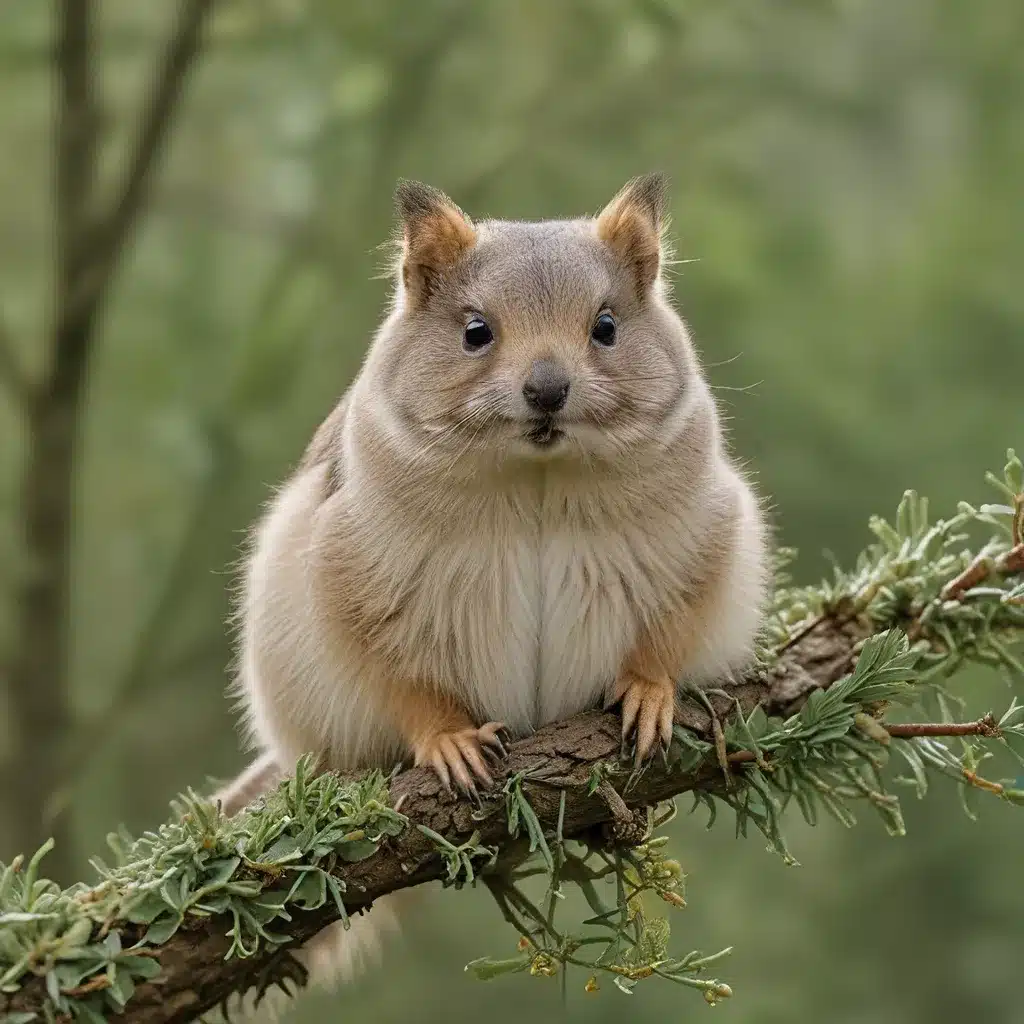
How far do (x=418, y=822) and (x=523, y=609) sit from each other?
538mm

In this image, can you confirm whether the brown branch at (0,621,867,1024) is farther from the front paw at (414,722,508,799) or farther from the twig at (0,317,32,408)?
the twig at (0,317,32,408)

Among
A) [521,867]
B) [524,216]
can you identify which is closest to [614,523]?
[521,867]

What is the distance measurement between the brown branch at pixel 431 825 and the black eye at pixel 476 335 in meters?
0.76

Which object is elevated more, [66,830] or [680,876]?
[66,830]

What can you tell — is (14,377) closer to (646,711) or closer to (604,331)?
(604,331)

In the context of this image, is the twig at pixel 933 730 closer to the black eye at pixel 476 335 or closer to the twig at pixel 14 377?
the black eye at pixel 476 335

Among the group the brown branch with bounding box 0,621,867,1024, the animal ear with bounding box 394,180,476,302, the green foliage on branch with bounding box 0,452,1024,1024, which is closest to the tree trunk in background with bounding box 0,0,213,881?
the animal ear with bounding box 394,180,476,302

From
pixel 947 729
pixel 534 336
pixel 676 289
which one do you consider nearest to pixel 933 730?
pixel 947 729

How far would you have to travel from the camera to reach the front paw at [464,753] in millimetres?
2740

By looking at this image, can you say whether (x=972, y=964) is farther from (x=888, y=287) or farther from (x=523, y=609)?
(x=523, y=609)

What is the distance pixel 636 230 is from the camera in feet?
10.4

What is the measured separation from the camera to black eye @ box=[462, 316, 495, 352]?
296 cm

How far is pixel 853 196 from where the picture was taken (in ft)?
18.1

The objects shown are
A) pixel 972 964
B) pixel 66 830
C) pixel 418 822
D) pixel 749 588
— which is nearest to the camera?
pixel 418 822
